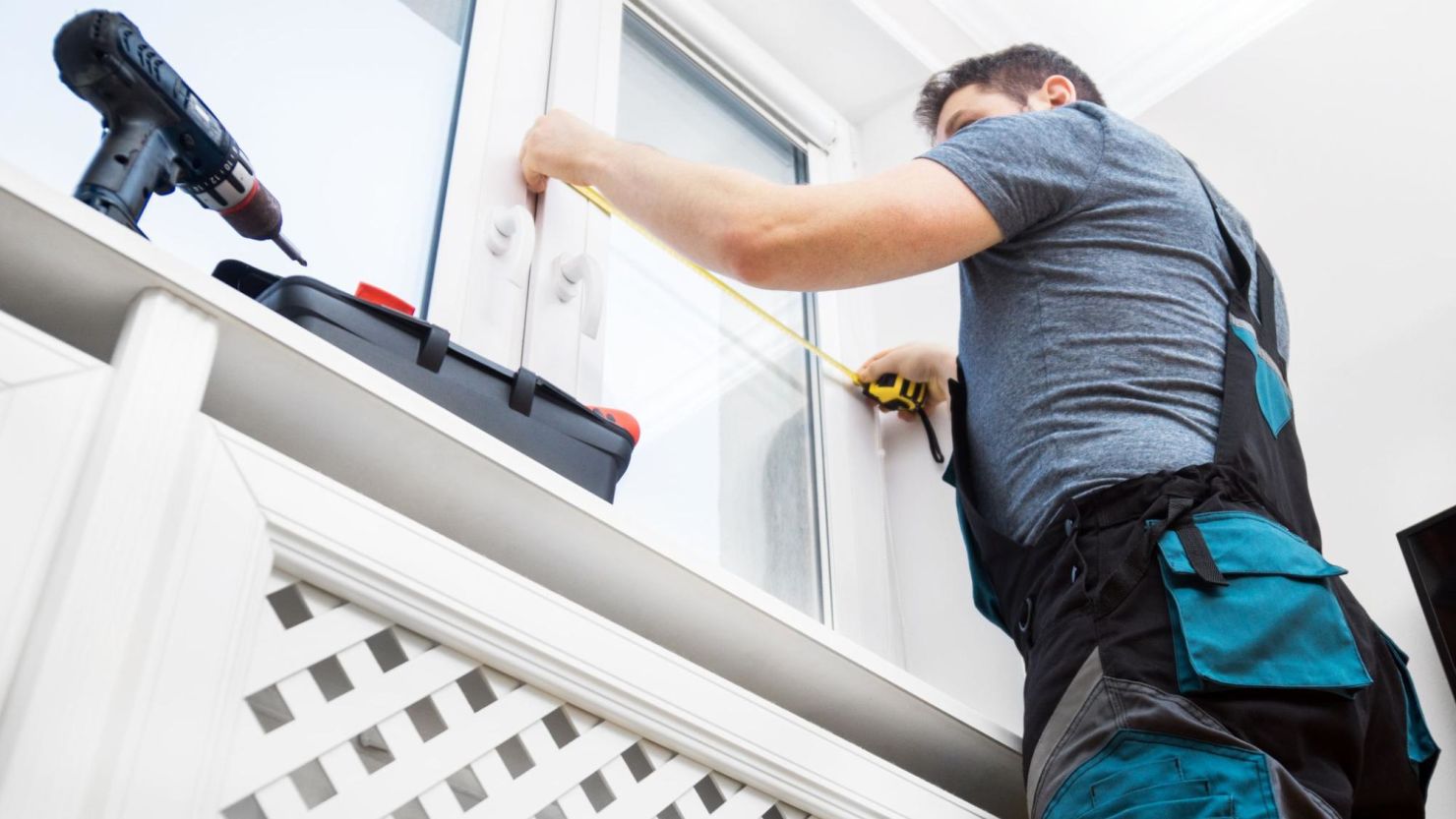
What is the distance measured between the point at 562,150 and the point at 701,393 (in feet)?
1.52

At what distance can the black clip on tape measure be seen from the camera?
1.81 meters

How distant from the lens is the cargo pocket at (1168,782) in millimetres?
799

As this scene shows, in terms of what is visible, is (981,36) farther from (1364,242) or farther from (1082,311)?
(1082,311)

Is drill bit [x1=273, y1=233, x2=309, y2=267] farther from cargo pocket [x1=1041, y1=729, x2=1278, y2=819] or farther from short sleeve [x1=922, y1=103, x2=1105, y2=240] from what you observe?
cargo pocket [x1=1041, y1=729, x2=1278, y2=819]

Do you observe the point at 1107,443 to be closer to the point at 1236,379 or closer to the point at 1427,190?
the point at 1236,379

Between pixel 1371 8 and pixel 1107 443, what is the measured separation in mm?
1212

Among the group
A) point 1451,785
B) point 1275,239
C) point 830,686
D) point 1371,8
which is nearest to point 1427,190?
point 1275,239

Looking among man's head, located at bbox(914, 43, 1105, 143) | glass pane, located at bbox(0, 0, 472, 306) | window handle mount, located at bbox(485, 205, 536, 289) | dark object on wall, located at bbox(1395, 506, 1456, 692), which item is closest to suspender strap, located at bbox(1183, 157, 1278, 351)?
man's head, located at bbox(914, 43, 1105, 143)

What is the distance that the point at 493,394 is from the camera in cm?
100

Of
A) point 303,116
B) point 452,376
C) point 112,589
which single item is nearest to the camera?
point 112,589

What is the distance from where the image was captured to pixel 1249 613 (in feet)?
2.84

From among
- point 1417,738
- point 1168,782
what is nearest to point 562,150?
point 1168,782

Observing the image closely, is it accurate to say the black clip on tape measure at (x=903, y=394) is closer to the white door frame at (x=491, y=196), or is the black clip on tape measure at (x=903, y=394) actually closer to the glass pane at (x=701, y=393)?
the glass pane at (x=701, y=393)

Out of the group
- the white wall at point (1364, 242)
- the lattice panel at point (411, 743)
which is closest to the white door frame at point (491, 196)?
the lattice panel at point (411, 743)
